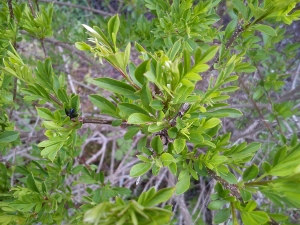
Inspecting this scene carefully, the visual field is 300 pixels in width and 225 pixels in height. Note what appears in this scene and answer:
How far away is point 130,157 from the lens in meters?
3.01

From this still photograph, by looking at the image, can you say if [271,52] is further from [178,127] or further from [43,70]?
[43,70]

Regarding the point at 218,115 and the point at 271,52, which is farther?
the point at 271,52

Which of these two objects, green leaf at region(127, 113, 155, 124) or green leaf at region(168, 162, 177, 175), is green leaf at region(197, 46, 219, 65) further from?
green leaf at region(168, 162, 177, 175)

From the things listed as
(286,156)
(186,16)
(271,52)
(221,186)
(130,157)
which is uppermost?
(186,16)

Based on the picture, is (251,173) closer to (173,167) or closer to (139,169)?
(173,167)

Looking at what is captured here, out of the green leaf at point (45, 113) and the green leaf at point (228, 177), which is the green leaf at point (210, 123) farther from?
the green leaf at point (45, 113)

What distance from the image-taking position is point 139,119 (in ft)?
2.52

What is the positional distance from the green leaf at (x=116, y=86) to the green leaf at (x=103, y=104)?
0.43ft

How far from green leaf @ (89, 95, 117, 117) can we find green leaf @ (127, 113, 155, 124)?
0.19 metres

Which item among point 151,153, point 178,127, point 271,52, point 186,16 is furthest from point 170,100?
point 271,52

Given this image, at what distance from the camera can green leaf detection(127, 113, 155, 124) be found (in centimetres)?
74

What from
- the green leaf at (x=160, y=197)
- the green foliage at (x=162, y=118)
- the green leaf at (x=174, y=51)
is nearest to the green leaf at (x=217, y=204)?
the green foliage at (x=162, y=118)

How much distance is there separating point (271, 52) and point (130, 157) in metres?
1.79

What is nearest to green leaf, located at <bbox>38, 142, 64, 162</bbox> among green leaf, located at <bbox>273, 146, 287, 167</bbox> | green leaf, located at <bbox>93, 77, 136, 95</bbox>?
green leaf, located at <bbox>93, 77, 136, 95</bbox>
